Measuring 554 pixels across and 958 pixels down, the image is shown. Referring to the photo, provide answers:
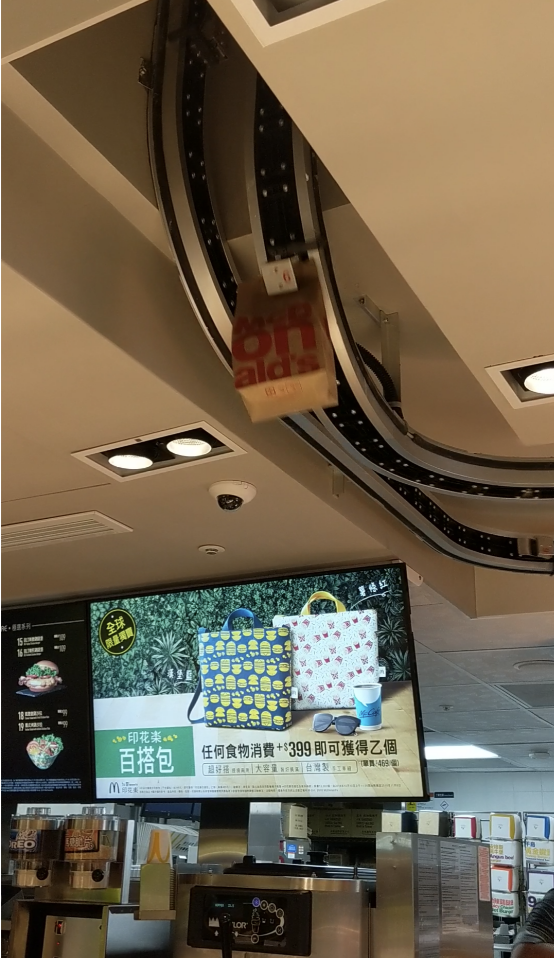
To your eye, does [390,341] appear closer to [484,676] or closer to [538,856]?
[484,676]

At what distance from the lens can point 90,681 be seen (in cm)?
354

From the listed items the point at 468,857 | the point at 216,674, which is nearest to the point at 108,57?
the point at 216,674

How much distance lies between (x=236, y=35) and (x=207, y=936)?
→ 287cm

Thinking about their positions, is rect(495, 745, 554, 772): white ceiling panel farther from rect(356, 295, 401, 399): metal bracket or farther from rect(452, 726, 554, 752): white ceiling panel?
rect(356, 295, 401, 399): metal bracket

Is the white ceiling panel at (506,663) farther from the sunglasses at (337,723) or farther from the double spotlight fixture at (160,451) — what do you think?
the double spotlight fixture at (160,451)

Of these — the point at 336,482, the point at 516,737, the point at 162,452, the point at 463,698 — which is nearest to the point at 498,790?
the point at 516,737

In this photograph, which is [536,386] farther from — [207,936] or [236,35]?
[207,936]

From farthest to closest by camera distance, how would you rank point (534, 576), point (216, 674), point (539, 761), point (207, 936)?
point (539, 761) < point (534, 576) < point (216, 674) < point (207, 936)

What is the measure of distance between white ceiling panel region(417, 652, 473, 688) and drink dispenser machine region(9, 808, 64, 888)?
252 centimetres

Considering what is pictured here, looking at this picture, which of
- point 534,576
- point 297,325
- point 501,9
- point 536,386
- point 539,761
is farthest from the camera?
point 539,761

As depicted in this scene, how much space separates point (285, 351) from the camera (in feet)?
5.88

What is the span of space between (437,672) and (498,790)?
317 inches

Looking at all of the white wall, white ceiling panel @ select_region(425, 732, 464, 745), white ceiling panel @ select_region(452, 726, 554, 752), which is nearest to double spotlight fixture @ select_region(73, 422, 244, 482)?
white ceiling panel @ select_region(452, 726, 554, 752)

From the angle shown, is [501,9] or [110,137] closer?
[501,9]
